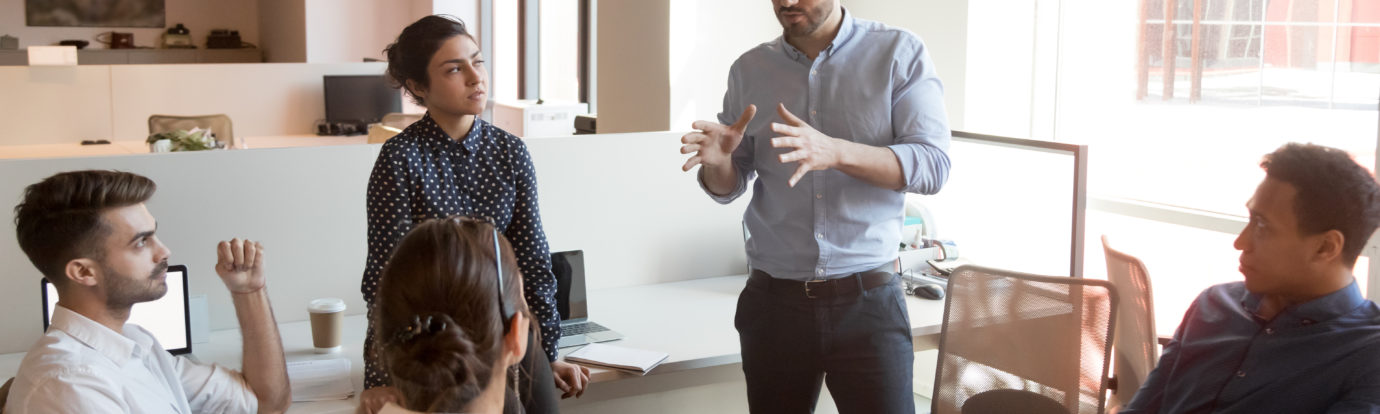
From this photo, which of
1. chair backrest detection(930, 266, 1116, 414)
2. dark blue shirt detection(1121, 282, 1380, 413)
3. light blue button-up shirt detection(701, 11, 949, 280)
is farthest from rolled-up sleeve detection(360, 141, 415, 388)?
dark blue shirt detection(1121, 282, 1380, 413)

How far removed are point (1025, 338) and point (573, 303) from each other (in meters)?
1.01

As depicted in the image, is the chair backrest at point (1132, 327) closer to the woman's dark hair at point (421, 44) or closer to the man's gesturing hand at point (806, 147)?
the man's gesturing hand at point (806, 147)

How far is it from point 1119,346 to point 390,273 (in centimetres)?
194

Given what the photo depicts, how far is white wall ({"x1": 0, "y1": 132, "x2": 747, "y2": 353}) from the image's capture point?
2.50 metres

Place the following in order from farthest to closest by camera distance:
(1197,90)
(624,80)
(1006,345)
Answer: (624,80), (1197,90), (1006,345)

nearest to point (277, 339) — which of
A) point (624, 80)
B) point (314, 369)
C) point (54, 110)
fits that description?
point (314, 369)

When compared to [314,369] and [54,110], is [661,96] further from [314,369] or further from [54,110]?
[54,110]

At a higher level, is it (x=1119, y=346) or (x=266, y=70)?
(x=266, y=70)

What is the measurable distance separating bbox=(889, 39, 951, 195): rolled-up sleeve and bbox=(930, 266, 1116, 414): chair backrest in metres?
0.48

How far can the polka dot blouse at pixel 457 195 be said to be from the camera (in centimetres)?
204

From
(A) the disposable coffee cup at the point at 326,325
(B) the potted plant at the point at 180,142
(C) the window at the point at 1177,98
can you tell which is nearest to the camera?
(A) the disposable coffee cup at the point at 326,325

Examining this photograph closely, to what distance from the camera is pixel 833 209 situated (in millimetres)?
2041

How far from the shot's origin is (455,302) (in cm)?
126

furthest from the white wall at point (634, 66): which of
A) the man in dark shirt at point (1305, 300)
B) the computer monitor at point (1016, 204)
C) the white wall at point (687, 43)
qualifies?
the man in dark shirt at point (1305, 300)
